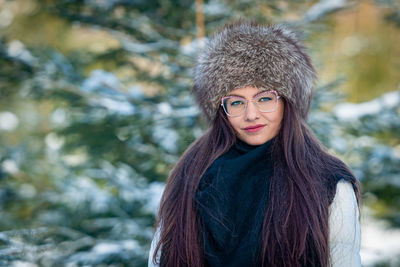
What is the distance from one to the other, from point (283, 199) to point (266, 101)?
0.47 meters

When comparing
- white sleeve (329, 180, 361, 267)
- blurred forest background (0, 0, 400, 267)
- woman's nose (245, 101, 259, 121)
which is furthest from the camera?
blurred forest background (0, 0, 400, 267)

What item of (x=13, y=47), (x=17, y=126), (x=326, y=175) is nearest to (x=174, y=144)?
(x=13, y=47)

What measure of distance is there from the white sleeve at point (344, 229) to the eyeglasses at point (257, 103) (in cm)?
47

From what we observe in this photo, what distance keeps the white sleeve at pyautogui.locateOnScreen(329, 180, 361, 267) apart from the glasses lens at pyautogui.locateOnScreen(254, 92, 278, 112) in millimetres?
456

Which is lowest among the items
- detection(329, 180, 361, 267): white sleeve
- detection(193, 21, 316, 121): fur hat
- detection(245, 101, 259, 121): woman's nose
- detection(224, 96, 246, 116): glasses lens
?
detection(329, 180, 361, 267): white sleeve

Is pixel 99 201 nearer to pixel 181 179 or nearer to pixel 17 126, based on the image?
pixel 181 179

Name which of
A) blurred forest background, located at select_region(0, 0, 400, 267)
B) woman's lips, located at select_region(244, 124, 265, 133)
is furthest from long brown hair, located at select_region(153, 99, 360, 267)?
blurred forest background, located at select_region(0, 0, 400, 267)

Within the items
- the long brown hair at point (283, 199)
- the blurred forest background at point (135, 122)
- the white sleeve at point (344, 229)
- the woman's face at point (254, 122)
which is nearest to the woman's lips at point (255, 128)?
the woman's face at point (254, 122)

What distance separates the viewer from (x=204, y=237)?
1658 mm

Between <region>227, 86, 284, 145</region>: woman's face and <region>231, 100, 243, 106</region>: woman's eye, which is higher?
<region>231, 100, 243, 106</region>: woman's eye

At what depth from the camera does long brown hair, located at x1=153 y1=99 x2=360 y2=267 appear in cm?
154

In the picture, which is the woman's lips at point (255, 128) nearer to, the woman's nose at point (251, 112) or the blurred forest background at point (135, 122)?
the woman's nose at point (251, 112)

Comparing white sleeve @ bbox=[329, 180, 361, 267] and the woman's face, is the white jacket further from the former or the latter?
the woman's face

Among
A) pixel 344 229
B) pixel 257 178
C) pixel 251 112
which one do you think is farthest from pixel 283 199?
pixel 251 112
